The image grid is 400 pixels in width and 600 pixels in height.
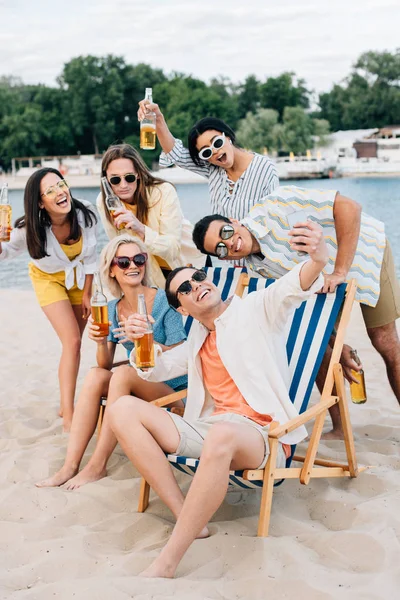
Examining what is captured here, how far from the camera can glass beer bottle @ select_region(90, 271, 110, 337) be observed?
3.44 metres

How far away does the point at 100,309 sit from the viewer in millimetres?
3479

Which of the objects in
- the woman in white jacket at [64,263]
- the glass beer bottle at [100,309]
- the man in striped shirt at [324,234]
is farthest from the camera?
the woman in white jacket at [64,263]

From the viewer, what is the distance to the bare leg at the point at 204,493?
2.59m

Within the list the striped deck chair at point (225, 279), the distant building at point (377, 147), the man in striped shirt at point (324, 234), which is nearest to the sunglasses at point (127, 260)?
the man in striped shirt at point (324, 234)

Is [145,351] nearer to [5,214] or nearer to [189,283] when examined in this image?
[189,283]

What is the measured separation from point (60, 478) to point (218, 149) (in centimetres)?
185

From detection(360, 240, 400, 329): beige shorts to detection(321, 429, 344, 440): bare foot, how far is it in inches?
29.2

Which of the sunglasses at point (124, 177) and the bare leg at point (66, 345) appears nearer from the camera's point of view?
the sunglasses at point (124, 177)

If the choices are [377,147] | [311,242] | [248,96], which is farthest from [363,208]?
[248,96]

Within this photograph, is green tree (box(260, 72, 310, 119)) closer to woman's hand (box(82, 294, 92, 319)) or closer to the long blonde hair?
woman's hand (box(82, 294, 92, 319))

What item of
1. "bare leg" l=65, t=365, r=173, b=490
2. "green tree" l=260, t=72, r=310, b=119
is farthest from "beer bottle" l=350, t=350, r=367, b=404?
"green tree" l=260, t=72, r=310, b=119

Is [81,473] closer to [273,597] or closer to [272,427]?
[272,427]

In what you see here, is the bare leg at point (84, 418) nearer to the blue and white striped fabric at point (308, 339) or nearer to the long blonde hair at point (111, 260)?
the long blonde hair at point (111, 260)

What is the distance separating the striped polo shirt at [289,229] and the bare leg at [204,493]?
40.8 inches
